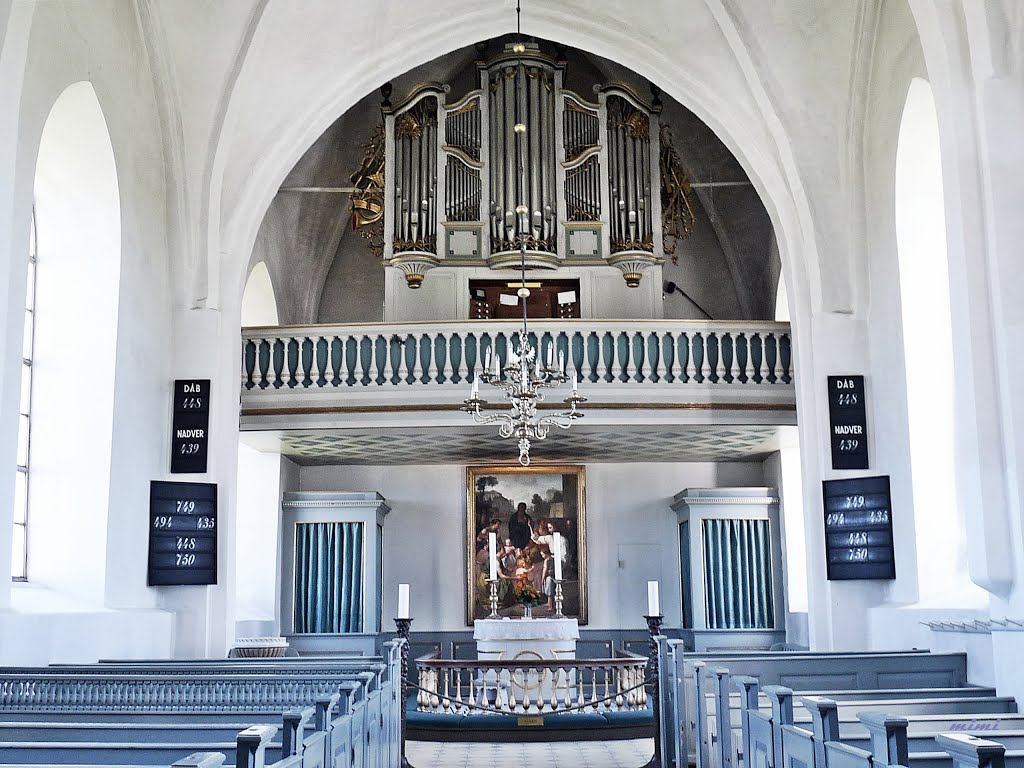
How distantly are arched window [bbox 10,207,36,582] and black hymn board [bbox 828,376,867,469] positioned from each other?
7.40m

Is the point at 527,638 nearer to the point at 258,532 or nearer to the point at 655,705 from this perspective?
the point at 655,705

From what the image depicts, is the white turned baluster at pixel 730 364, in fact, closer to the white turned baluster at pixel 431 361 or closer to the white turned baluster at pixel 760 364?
the white turned baluster at pixel 760 364

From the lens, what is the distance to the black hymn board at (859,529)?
10.7 meters

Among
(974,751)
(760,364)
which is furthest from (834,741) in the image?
(760,364)

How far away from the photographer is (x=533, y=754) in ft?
32.7

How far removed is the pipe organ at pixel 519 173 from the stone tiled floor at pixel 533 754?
5646 millimetres

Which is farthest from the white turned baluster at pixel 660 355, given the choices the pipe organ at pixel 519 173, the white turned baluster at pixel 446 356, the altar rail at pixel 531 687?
the altar rail at pixel 531 687

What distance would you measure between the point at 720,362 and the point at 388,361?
3583 millimetres

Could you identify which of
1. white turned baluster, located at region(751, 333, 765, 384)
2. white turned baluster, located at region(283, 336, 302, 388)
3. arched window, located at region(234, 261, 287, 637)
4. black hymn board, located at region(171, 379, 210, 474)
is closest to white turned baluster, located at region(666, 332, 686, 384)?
white turned baluster, located at region(751, 333, 765, 384)

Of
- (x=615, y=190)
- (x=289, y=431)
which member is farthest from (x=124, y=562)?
(x=615, y=190)

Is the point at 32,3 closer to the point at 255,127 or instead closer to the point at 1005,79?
the point at 255,127

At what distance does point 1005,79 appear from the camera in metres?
7.73

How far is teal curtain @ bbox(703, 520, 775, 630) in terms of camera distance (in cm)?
1504

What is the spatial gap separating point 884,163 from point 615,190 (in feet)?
12.5
